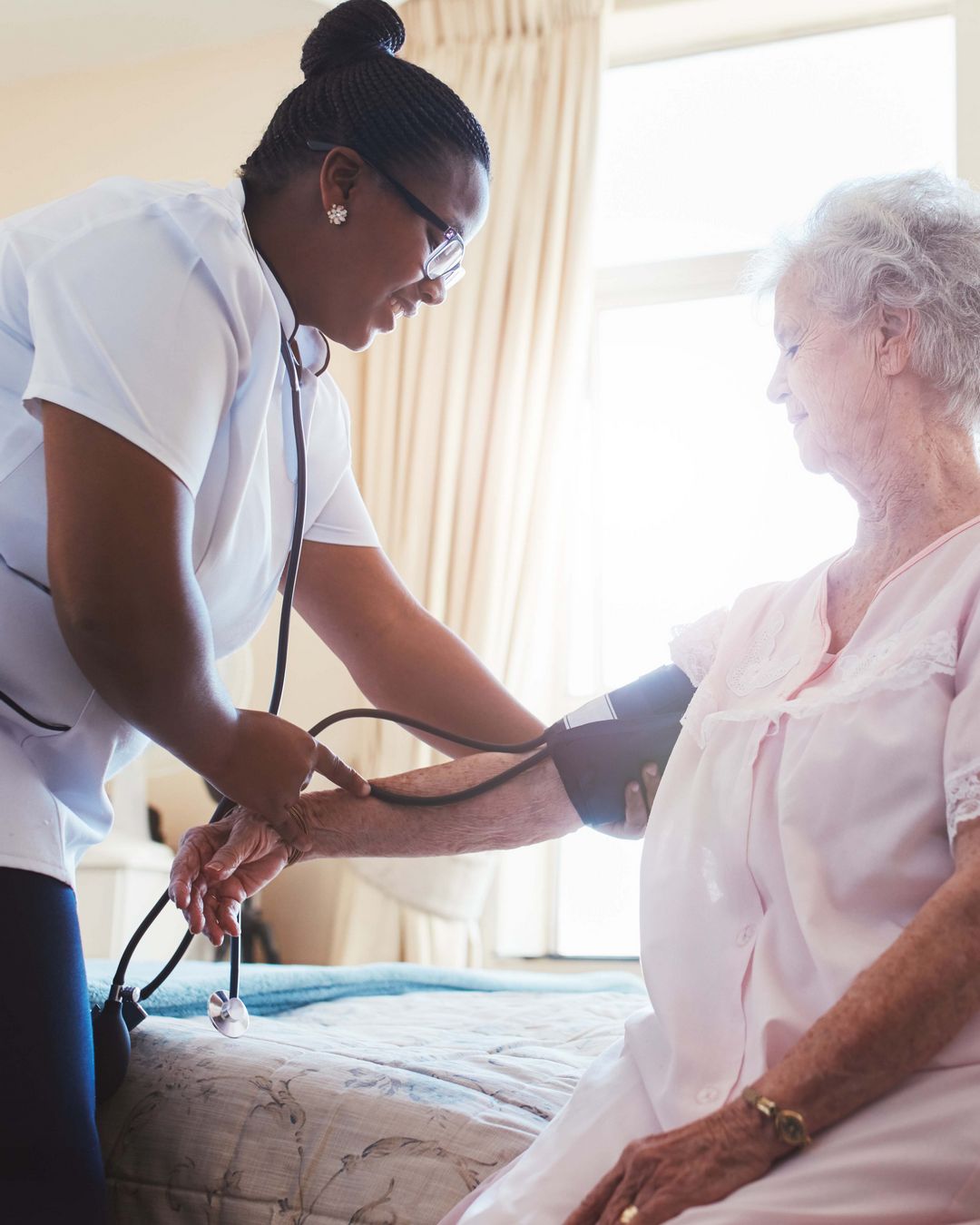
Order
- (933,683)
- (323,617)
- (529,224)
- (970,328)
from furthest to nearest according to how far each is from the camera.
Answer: (529,224)
(323,617)
(970,328)
(933,683)

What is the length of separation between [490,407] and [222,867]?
2769 mm

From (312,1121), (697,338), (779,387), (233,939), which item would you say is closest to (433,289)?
(779,387)

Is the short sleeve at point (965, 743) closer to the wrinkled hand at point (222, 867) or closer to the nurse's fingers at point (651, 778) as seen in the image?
the nurse's fingers at point (651, 778)

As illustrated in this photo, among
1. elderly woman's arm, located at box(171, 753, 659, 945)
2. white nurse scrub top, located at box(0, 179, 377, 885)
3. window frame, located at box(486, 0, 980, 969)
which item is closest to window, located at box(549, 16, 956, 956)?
window frame, located at box(486, 0, 980, 969)

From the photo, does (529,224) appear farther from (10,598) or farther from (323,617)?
(10,598)

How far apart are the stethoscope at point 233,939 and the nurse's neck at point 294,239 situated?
51 millimetres

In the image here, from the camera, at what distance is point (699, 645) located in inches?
54.4

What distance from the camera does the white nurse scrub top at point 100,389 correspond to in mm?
1103

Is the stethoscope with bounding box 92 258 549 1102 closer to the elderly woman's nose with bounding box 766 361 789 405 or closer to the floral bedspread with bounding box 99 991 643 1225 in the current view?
the floral bedspread with bounding box 99 991 643 1225

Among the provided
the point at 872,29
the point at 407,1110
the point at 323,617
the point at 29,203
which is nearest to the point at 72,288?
the point at 323,617

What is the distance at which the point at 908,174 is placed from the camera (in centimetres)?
132

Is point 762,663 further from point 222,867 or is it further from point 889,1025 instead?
point 222,867

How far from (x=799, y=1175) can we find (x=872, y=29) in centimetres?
397

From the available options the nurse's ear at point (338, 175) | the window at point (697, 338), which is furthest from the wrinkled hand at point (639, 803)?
the window at point (697, 338)
